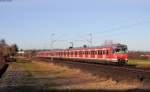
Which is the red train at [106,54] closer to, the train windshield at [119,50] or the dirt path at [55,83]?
the train windshield at [119,50]

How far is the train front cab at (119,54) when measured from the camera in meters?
58.4

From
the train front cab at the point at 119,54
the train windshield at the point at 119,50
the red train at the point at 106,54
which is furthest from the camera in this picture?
the train windshield at the point at 119,50

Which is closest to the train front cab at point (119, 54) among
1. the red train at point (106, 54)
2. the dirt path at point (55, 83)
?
the red train at point (106, 54)

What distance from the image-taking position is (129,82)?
89.2 feet

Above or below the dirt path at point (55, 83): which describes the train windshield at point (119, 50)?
above

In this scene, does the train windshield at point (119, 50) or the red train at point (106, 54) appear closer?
the red train at point (106, 54)

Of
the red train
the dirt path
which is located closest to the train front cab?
the red train

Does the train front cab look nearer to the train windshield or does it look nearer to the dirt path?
the train windshield

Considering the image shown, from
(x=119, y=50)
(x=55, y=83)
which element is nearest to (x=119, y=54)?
(x=119, y=50)

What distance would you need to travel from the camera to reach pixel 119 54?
5875cm

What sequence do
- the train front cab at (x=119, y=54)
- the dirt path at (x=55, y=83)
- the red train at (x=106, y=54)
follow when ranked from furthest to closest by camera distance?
the red train at (x=106, y=54) < the train front cab at (x=119, y=54) < the dirt path at (x=55, y=83)

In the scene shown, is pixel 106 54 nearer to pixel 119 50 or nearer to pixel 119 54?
pixel 119 50

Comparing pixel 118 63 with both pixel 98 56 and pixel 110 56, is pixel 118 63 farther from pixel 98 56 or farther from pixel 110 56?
pixel 98 56

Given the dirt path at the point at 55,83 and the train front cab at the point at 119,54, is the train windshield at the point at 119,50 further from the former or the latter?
the dirt path at the point at 55,83
